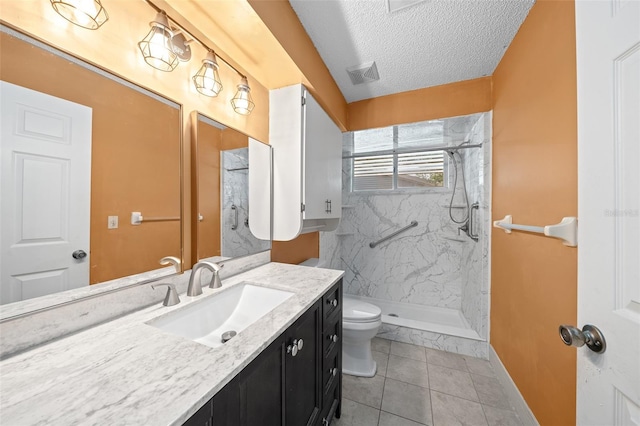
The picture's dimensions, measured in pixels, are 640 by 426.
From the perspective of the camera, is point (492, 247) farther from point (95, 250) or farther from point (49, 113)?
point (49, 113)

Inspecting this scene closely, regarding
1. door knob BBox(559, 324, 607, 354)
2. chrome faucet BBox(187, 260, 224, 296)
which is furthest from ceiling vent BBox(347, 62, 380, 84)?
door knob BBox(559, 324, 607, 354)

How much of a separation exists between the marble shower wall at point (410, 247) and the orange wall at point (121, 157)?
1595 mm

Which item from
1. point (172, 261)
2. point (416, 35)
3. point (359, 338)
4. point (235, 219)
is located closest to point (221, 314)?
point (172, 261)

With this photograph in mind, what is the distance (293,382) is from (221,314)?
1.40 feet

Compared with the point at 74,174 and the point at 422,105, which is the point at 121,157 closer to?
the point at 74,174

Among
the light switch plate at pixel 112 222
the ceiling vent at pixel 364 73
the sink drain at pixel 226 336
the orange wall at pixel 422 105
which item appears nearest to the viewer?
the light switch plate at pixel 112 222

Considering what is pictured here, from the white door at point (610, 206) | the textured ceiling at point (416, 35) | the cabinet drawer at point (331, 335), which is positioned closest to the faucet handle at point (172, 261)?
the cabinet drawer at point (331, 335)

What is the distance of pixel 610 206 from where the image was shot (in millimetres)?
500

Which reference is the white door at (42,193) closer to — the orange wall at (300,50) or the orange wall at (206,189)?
the orange wall at (206,189)

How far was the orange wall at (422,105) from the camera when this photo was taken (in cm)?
197

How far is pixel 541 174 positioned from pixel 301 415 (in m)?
1.65

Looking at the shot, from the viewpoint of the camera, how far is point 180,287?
1007 millimetres

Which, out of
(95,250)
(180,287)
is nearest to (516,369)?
(180,287)

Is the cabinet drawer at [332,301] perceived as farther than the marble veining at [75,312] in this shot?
Yes
